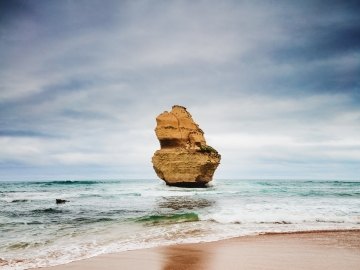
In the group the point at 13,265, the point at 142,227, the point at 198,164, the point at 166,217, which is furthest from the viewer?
the point at 198,164

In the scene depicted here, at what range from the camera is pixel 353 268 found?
22.4 ft

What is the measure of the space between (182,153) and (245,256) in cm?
3160

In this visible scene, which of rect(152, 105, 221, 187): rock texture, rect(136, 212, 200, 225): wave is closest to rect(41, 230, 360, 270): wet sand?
rect(136, 212, 200, 225): wave

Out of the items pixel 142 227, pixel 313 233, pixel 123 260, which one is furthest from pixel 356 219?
pixel 123 260

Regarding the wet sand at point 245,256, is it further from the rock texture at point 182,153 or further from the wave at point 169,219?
the rock texture at point 182,153

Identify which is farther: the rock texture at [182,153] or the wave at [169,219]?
the rock texture at [182,153]

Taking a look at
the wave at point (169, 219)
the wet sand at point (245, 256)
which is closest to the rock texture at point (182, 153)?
the wave at point (169, 219)

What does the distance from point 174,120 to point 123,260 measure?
33899 mm

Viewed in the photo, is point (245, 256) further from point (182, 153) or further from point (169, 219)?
point (182, 153)

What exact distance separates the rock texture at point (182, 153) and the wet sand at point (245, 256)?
95.4 feet

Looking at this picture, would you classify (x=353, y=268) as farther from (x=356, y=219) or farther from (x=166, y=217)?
(x=166, y=217)

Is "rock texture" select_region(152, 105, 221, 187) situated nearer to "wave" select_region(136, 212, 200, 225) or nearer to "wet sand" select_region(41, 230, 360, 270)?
"wave" select_region(136, 212, 200, 225)

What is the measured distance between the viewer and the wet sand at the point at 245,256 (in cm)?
716

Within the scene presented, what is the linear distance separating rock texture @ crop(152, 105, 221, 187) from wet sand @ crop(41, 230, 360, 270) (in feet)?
95.4
